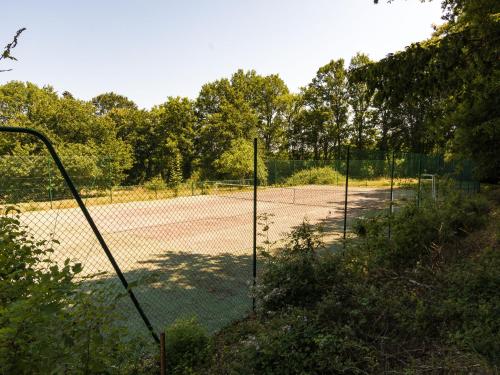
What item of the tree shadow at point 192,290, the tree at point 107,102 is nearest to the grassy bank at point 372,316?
the tree shadow at point 192,290

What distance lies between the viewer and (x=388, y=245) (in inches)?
263

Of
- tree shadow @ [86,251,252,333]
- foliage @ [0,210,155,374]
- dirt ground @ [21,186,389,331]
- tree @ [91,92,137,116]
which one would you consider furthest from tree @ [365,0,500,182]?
tree @ [91,92,137,116]

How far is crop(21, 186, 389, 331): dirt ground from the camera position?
222 inches

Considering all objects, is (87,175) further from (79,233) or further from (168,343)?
(168,343)

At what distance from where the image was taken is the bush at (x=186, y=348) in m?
3.61

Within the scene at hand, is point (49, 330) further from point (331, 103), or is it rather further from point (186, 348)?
point (331, 103)

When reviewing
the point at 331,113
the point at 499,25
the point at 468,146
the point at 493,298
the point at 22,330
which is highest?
the point at 331,113

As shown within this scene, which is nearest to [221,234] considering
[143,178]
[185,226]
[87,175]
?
[185,226]

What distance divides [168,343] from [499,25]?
6841 millimetres

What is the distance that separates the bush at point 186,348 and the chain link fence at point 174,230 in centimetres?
67

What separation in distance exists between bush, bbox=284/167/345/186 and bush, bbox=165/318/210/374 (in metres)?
29.9

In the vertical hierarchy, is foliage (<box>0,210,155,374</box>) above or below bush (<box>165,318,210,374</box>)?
above

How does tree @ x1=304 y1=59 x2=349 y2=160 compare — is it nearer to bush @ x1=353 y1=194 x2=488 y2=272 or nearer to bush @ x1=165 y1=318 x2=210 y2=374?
bush @ x1=353 y1=194 x2=488 y2=272

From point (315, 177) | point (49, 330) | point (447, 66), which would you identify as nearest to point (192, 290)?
point (49, 330)
